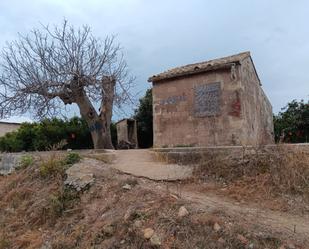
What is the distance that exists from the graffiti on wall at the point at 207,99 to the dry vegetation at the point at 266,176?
240 inches

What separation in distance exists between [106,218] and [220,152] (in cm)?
275

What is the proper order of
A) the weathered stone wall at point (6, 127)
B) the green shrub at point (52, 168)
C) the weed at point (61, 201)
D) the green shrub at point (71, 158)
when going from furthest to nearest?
the weathered stone wall at point (6, 127) < the green shrub at point (71, 158) < the green shrub at point (52, 168) < the weed at point (61, 201)

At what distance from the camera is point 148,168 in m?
7.96

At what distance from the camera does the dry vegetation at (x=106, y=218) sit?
4590 millimetres

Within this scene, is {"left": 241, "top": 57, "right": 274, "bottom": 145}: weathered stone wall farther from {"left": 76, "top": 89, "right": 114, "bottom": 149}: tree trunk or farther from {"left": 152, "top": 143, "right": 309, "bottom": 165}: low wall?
{"left": 76, "top": 89, "right": 114, "bottom": 149}: tree trunk

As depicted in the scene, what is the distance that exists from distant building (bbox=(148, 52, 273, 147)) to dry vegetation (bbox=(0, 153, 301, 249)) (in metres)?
6.32

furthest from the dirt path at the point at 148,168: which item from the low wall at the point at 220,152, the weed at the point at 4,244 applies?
the weed at the point at 4,244

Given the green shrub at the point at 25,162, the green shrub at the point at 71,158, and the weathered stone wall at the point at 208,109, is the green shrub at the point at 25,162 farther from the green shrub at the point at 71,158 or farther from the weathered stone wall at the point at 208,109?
the weathered stone wall at the point at 208,109

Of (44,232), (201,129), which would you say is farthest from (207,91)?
(44,232)

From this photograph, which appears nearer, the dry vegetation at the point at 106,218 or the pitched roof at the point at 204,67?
the dry vegetation at the point at 106,218

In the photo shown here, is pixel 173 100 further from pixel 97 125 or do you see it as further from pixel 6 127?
pixel 6 127

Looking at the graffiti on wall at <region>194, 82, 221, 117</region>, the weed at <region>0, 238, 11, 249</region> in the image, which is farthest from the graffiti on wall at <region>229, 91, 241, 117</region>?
the weed at <region>0, 238, 11, 249</region>

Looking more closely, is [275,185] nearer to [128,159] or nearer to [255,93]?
[128,159]

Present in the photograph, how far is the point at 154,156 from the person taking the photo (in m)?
9.06
